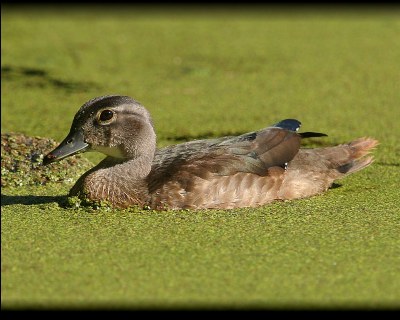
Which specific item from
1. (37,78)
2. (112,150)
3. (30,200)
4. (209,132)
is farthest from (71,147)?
(37,78)

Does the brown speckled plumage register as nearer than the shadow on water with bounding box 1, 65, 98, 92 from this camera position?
Yes

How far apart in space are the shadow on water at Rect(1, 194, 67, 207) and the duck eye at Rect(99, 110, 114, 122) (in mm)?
477

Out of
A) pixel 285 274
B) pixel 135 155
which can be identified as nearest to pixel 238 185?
pixel 135 155

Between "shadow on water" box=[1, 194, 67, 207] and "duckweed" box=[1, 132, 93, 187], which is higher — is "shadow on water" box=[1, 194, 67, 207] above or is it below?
below

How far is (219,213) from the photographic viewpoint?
15.5 feet

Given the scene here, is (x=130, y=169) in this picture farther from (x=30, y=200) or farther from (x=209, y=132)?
(x=209, y=132)

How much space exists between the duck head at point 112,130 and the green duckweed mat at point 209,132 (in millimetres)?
345

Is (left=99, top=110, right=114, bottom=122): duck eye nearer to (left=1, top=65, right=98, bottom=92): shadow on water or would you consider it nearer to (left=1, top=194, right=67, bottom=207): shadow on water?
(left=1, top=194, right=67, bottom=207): shadow on water

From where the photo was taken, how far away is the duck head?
4.93m

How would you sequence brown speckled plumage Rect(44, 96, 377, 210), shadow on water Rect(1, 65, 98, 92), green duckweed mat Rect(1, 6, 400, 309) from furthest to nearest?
shadow on water Rect(1, 65, 98, 92)
brown speckled plumage Rect(44, 96, 377, 210)
green duckweed mat Rect(1, 6, 400, 309)

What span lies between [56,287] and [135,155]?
1.40 m

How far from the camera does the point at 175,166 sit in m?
4.88

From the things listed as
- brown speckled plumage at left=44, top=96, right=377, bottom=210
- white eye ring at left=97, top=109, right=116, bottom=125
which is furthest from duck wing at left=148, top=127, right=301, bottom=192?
white eye ring at left=97, top=109, right=116, bottom=125

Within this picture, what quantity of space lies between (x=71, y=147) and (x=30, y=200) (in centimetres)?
39
